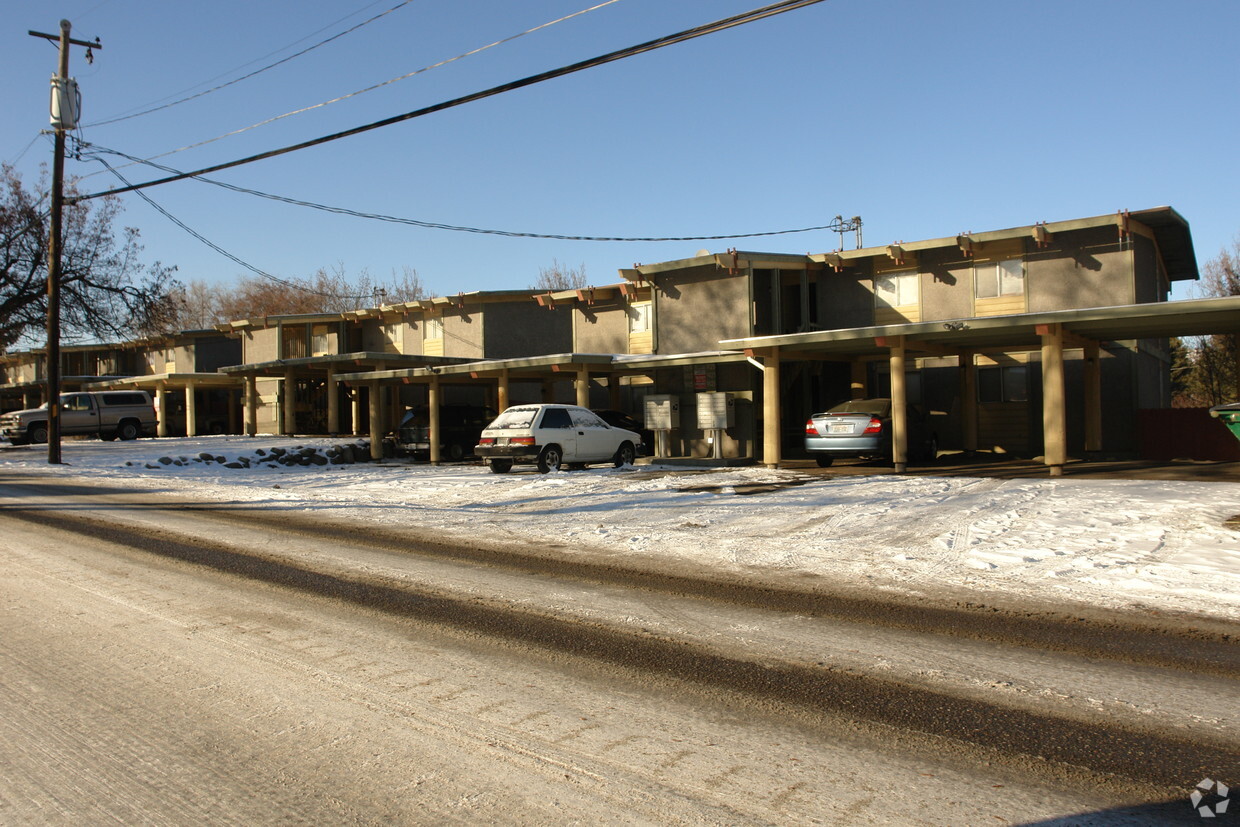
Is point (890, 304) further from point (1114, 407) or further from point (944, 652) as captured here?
point (944, 652)

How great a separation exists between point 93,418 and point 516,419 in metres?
27.6

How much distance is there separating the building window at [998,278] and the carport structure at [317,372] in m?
19.0

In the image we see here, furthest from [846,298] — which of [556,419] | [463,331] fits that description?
[463,331]

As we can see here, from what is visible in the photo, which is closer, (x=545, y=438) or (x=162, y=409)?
(x=545, y=438)

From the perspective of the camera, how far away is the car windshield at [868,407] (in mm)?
20891

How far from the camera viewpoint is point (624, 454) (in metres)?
23.5

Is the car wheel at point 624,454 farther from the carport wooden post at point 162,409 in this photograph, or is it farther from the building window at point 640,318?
the carport wooden post at point 162,409

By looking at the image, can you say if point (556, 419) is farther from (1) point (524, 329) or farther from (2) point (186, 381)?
(2) point (186, 381)

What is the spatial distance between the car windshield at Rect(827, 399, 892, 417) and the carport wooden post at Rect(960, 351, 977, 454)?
4.45m

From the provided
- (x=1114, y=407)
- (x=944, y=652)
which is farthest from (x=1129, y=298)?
(x=944, y=652)

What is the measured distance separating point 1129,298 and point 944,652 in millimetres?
20597

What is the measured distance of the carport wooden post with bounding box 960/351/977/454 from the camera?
24.6m

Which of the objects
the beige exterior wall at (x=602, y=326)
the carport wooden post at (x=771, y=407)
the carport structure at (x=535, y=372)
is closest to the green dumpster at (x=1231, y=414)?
the carport wooden post at (x=771, y=407)

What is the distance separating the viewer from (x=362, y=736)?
179 inches
